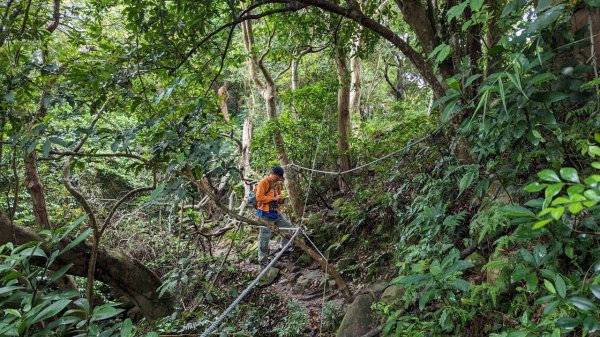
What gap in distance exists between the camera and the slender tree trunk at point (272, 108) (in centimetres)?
668

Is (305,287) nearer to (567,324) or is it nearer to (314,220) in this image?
(314,220)

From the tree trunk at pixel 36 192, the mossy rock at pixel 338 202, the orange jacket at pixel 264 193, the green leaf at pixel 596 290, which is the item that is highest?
the tree trunk at pixel 36 192

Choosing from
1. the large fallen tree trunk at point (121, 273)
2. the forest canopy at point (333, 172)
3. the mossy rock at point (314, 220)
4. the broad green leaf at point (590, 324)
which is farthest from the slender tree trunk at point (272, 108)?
the broad green leaf at point (590, 324)

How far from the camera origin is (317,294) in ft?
16.3

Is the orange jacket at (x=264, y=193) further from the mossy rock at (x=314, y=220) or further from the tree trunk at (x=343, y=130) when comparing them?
the tree trunk at (x=343, y=130)

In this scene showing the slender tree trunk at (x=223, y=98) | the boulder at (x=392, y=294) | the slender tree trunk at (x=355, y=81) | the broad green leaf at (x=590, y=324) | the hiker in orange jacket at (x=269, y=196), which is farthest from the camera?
the slender tree trunk at (x=355, y=81)

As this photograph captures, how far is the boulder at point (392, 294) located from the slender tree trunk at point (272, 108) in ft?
11.7

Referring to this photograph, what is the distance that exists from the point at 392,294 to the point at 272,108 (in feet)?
14.7

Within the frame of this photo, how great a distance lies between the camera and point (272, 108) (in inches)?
277

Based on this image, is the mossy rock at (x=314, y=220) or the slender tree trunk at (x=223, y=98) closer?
the slender tree trunk at (x=223, y=98)

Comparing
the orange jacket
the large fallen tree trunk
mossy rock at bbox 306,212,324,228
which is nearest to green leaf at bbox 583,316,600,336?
the large fallen tree trunk

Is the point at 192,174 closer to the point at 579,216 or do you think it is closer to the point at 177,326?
the point at 177,326

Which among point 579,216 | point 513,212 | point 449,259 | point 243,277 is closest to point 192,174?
point 449,259

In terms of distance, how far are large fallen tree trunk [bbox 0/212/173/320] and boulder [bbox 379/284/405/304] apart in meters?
2.65
